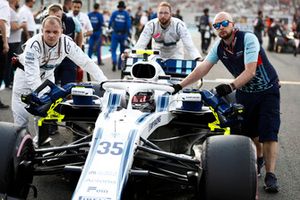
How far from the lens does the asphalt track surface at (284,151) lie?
5.38m

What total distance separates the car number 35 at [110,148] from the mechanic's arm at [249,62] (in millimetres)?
1498

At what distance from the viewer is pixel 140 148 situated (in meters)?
4.46

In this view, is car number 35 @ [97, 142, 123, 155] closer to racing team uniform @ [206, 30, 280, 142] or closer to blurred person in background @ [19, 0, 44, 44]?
racing team uniform @ [206, 30, 280, 142]

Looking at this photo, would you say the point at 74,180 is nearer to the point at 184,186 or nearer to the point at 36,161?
the point at 36,161

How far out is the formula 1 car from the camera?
159 inches

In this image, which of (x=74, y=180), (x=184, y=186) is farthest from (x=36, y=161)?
(x=184, y=186)

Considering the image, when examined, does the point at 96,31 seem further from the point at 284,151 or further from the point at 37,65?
the point at 37,65

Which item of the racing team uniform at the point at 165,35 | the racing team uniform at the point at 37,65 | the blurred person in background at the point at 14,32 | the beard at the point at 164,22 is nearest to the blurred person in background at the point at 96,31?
the blurred person in background at the point at 14,32

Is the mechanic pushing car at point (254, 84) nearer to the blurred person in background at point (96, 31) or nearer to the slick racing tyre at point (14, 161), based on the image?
the slick racing tyre at point (14, 161)

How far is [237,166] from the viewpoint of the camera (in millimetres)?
4031

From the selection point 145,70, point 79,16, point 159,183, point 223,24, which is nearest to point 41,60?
point 145,70

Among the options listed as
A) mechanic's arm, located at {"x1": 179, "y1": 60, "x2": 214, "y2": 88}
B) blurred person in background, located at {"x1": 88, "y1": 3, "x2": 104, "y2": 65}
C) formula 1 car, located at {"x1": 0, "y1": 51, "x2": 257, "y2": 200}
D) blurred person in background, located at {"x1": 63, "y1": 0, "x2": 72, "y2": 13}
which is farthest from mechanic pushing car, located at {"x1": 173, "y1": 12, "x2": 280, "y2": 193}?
blurred person in background, located at {"x1": 88, "y1": 3, "x2": 104, "y2": 65}

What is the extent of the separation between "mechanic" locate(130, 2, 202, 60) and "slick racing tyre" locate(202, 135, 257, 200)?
4655 millimetres

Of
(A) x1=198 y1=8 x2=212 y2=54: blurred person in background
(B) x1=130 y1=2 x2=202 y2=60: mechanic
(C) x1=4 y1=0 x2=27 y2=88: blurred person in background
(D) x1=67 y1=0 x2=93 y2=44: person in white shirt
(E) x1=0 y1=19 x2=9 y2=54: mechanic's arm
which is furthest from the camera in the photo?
(A) x1=198 y1=8 x2=212 y2=54: blurred person in background
